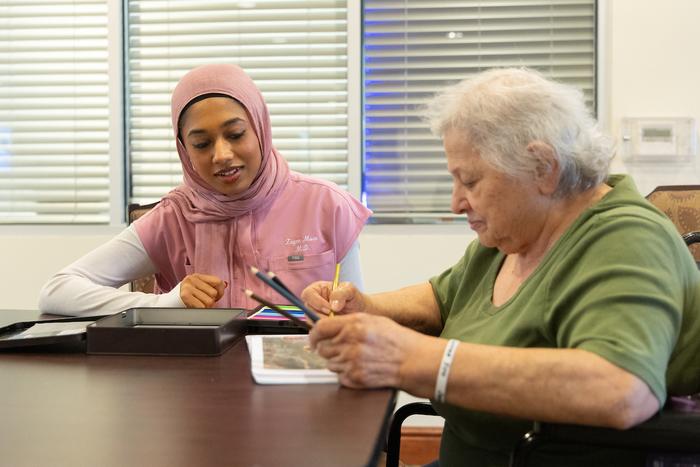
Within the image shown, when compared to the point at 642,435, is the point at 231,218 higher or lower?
higher

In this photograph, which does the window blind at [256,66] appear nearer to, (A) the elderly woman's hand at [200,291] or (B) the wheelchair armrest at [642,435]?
(A) the elderly woman's hand at [200,291]

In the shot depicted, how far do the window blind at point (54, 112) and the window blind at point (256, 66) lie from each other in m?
0.16

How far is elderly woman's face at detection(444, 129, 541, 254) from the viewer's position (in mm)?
1329

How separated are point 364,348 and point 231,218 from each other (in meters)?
1.14

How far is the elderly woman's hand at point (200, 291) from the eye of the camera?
177 centimetres

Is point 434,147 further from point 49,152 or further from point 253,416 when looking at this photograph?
point 253,416

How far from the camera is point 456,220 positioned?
326cm

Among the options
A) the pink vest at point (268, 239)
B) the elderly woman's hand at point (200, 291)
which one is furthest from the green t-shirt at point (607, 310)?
the pink vest at point (268, 239)

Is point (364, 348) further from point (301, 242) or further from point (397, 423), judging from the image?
point (301, 242)

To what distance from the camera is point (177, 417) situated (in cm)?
100

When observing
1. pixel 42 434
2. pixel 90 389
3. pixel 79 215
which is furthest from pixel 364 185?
pixel 42 434

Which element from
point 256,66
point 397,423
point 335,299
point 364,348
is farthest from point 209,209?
point 256,66

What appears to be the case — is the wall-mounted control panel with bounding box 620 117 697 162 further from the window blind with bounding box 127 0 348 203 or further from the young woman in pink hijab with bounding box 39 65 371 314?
the young woman in pink hijab with bounding box 39 65 371 314

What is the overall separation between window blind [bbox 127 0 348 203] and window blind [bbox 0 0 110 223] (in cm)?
16
